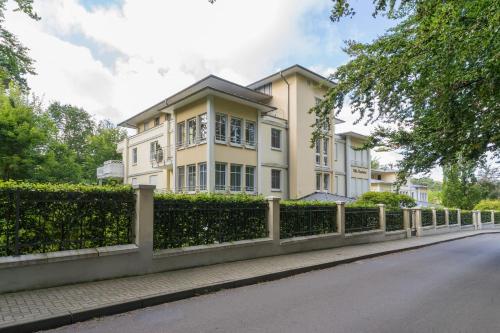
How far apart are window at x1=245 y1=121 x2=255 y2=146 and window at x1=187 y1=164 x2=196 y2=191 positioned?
4.05 metres

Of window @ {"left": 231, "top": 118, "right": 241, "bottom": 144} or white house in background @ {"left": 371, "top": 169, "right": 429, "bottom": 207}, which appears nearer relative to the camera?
window @ {"left": 231, "top": 118, "right": 241, "bottom": 144}

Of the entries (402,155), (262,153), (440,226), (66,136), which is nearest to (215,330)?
(402,155)

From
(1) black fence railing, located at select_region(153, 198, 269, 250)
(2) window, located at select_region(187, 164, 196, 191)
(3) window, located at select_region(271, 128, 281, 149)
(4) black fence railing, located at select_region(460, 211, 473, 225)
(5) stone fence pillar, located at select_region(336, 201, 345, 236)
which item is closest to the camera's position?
(1) black fence railing, located at select_region(153, 198, 269, 250)

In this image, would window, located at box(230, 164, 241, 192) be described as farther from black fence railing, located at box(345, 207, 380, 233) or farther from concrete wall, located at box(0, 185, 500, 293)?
concrete wall, located at box(0, 185, 500, 293)

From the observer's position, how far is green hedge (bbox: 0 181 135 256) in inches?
247

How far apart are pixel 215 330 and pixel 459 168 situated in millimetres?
14783

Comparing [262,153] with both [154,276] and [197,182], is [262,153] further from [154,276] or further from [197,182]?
[154,276]

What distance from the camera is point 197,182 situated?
73.3 ft

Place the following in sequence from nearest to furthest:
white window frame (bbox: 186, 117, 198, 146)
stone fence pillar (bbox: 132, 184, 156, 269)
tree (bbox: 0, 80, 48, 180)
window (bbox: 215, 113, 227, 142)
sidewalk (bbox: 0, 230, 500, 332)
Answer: sidewalk (bbox: 0, 230, 500, 332), stone fence pillar (bbox: 132, 184, 156, 269), tree (bbox: 0, 80, 48, 180), window (bbox: 215, 113, 227, 142), white window frame (bbox: 186, 117, 198, 146)

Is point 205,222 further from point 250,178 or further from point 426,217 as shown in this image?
point 426,217

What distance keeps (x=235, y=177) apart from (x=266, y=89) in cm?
991

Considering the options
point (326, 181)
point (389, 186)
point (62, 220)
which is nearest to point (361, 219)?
point (62, 220)

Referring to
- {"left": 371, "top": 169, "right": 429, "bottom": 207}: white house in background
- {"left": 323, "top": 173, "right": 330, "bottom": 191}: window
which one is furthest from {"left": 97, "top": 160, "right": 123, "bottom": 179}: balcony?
{"left": 371, "top": 169, "right": 429, "bottom": 207}: white house in background

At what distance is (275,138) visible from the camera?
26.7 m
